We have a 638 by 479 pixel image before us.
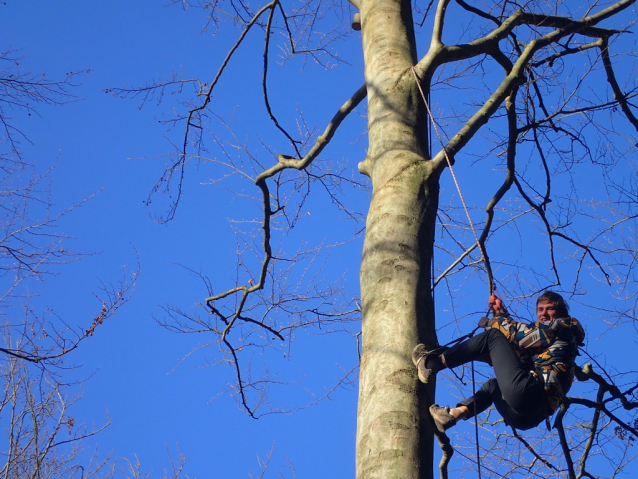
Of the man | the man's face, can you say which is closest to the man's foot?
the man

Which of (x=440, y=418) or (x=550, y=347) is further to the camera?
(x=550, y=347)

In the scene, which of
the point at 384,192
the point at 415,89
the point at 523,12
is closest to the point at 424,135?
the point at 415,89

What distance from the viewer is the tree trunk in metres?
2.40

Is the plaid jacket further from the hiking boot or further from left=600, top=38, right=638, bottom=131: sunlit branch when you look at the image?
left=600, top=38, right=638, bottom=131: sunlit branch

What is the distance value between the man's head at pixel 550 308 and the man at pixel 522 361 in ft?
0.20

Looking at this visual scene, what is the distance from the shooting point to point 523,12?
13.5 feet

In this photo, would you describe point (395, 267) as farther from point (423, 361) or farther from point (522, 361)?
point (522, 361)

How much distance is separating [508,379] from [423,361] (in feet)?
2.80

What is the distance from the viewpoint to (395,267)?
2842 millimetres

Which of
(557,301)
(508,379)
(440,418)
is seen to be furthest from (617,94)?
(440,418)

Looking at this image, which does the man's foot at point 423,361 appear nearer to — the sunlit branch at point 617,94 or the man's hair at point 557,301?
the man's hair at point 557,301

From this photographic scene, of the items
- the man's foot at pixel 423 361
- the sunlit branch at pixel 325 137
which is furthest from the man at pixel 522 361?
the sunlit branch at pixel 325 137

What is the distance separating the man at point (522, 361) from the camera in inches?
126

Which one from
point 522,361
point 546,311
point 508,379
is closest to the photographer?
point 508,379
